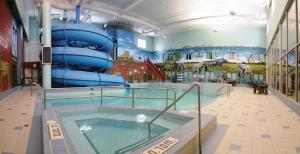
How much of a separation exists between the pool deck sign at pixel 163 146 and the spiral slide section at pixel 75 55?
279 inches

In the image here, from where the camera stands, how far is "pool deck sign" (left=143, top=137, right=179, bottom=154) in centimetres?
211

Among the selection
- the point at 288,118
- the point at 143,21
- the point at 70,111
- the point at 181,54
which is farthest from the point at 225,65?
the point at 70,111

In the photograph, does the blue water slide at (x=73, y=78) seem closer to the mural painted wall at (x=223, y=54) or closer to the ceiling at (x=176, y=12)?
the ceiling at (x=176, y=12)

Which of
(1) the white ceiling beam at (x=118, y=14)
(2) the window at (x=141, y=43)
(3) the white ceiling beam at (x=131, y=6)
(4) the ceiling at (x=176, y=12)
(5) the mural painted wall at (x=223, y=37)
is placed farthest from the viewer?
(2) the window at (x=141, y=43)

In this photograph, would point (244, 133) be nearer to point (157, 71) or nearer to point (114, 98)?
point (114, 98)

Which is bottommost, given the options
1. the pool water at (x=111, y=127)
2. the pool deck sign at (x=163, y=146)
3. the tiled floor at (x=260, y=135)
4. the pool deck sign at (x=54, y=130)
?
the pool water at (x=111, y=127)

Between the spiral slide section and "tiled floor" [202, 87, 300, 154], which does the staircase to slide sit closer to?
the spiral slide section

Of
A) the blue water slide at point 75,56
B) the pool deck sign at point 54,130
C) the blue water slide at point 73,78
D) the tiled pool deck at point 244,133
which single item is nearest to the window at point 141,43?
the blue water slide at point 75,56

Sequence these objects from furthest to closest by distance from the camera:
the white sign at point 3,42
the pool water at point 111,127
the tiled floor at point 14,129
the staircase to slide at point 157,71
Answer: the staircase to slide at point 157,71
the white sign at point 3,42
the pool water at point 111,127
the tiled floor at point 14,129

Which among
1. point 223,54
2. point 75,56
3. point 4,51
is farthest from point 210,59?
point 4,51

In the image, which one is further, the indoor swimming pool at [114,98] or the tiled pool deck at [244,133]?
the indoor swimming pool at [114,98]

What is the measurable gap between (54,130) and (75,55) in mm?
6401

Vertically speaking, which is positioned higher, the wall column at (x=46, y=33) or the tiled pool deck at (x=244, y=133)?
the wall column at (x=46, y=33)

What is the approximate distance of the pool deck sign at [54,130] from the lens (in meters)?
2.56
